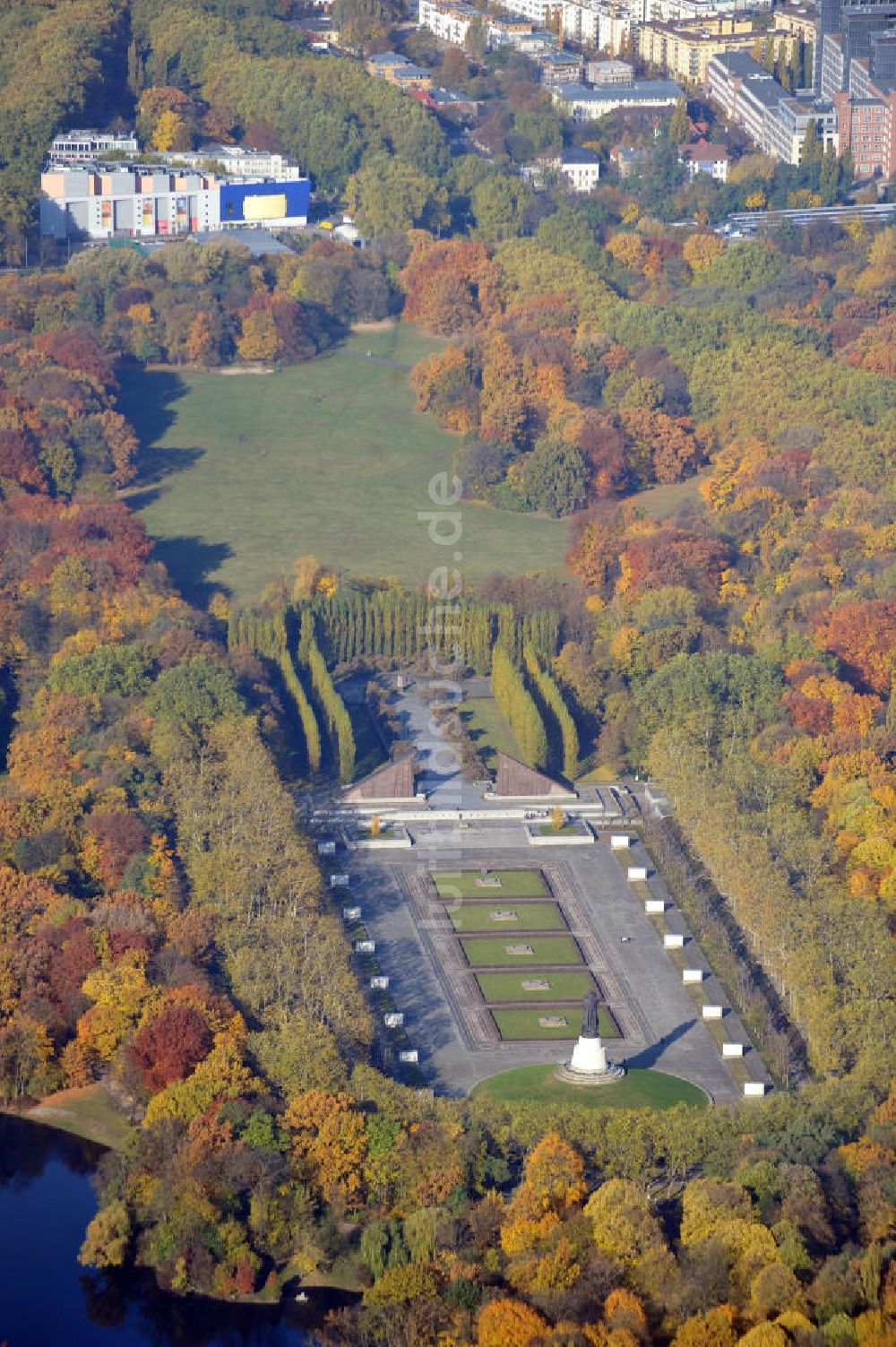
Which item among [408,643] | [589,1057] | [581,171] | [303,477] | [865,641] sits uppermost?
[865,641]

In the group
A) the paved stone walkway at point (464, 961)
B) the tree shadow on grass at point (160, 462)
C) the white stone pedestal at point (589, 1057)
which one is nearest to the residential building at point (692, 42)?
the tree shadow on grass at point (160, 462)

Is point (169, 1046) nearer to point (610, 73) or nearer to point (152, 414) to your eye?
point (152, 414)

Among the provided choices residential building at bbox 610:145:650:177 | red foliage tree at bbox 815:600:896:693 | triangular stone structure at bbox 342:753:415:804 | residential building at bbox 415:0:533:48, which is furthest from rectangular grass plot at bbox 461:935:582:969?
residential building at bbox 415:0:533:48

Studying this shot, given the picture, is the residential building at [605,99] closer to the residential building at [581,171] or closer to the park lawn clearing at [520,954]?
the residential building at [581,171]

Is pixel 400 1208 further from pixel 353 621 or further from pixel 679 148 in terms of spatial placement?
pixel 679 148

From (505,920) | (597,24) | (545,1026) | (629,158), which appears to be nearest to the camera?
(545,1026)

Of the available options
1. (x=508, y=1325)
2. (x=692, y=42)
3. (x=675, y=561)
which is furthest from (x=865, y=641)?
(x=692, y=42)

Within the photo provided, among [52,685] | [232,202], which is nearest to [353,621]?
[52,685]
